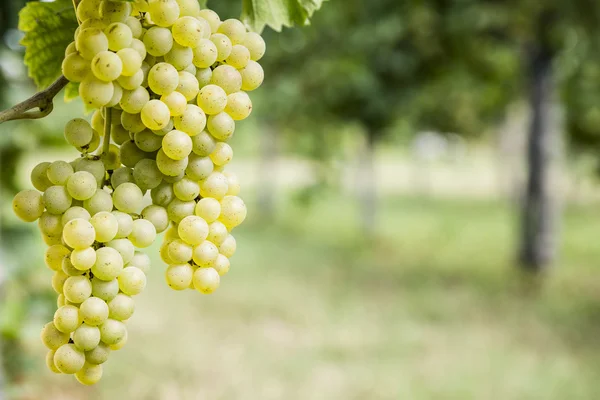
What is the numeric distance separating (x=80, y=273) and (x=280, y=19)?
0.31m

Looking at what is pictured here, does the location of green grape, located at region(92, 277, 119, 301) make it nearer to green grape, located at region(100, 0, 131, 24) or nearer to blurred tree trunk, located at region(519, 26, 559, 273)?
green grape, located at region(100, 0, 131, 24)

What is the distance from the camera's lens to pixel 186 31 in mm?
466

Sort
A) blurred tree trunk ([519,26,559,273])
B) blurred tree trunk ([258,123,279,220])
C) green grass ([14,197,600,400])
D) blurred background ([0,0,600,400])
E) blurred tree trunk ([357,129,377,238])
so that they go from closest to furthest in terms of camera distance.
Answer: blurred background ([0,0,600,400]) → green grass ([14,197,600,400]) → blurred tree trunk ([519,26,559,273]) → blurred tree trunk ([357,129,377,238]) → blurred tree trunk ([258,123,279,220])

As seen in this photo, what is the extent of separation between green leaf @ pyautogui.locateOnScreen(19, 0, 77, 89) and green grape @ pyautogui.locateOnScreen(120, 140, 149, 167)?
0.58 ft

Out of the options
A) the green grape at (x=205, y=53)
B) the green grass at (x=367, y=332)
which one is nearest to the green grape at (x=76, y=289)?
the green grape at (x=205, y=53)

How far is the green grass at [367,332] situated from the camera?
3771mm

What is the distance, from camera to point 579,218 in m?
11.7

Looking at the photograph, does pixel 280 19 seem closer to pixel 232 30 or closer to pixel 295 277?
pixel 232 30

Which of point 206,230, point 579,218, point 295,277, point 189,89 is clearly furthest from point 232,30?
point 579,218

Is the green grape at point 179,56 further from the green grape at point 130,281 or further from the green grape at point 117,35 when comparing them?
the green grape at point 130,281

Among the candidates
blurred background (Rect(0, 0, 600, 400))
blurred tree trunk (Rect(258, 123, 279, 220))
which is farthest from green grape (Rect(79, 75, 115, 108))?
blurred tree trunk (Rect(258, 123, 279, 220))

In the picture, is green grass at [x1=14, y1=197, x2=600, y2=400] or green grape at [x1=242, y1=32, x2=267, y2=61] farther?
green grass at [x1=14, y1=197, x2=600, y2=400]

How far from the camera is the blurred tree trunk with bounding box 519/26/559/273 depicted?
19.3 feet

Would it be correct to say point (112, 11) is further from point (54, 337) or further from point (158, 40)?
point (54, 337)
